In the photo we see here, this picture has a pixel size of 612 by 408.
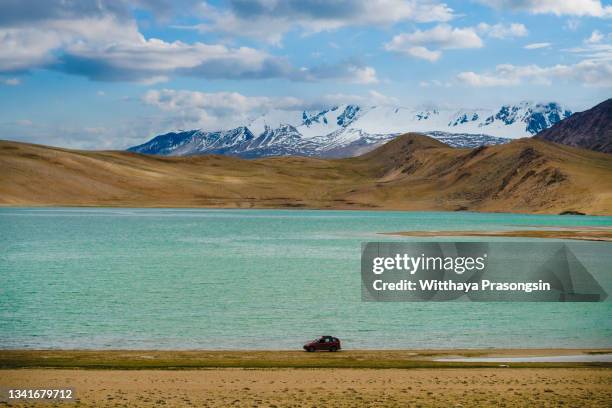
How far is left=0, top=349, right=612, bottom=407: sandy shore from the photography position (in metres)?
21.8

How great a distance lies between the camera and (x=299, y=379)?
2534cm

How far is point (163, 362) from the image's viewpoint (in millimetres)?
28703

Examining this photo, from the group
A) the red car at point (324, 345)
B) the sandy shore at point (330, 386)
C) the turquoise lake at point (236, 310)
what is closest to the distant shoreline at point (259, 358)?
the red car at point (324, 345)

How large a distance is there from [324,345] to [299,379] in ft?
23.2

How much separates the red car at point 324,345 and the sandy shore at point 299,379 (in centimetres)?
69

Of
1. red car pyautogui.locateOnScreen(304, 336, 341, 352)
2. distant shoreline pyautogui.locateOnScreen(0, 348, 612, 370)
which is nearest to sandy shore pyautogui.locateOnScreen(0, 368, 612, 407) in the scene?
distant shoreline pyautogui.locateOnScreen(0, 348, 612, 370)

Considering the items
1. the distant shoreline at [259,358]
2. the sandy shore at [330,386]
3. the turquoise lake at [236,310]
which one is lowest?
the sandy shore at [330,386]

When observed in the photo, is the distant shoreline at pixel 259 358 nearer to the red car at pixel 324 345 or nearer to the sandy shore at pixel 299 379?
the sandy shore at pixel 299 379

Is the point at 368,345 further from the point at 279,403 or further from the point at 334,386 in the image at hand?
the point at 279,403

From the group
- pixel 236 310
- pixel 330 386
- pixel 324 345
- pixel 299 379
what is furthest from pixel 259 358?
pixel 236 310

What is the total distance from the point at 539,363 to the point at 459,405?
30.7ft

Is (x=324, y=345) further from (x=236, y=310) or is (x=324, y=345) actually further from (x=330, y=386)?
(x=236, y=310)

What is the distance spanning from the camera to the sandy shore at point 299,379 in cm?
2175

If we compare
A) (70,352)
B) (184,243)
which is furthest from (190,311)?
(184,243)
